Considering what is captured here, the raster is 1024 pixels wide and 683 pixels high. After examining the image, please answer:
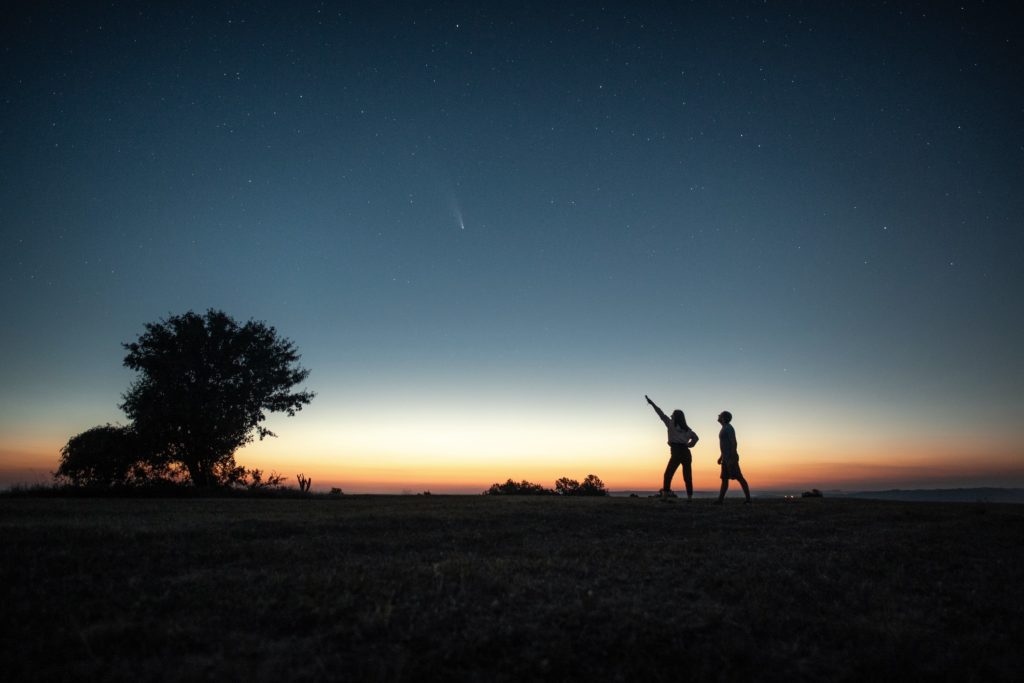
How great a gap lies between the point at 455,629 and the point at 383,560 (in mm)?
3141

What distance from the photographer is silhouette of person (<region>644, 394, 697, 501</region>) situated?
1880 cm

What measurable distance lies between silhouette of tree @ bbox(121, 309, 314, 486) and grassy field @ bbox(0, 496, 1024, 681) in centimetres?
2225

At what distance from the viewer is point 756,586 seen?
22.5ft

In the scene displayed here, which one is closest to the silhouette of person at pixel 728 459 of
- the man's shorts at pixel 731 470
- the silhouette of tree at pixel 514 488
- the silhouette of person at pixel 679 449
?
the man's shorts at pixel 731 470

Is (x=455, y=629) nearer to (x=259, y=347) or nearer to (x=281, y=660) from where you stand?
(x=281, y=660)

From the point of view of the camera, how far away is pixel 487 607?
18.4ft

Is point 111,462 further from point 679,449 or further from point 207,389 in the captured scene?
point 679,449

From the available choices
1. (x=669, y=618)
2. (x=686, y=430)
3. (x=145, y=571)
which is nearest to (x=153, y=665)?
(x=145, y=571)

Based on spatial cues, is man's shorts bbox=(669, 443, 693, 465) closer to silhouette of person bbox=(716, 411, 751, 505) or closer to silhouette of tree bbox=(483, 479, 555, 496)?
silhouette of person bbox=(716, 411, 751, 505)

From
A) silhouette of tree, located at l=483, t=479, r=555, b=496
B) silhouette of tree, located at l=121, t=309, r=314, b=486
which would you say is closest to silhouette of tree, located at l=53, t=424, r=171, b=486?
silhouette of tree, located at l=121, t=309, r=314, b=486

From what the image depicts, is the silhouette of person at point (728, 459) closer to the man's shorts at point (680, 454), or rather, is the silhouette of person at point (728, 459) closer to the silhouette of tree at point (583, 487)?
the man's shorts at point (680, 454)

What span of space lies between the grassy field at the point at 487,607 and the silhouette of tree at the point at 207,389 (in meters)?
22.3

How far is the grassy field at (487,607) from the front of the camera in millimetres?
4379

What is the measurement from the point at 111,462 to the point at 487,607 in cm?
3299
